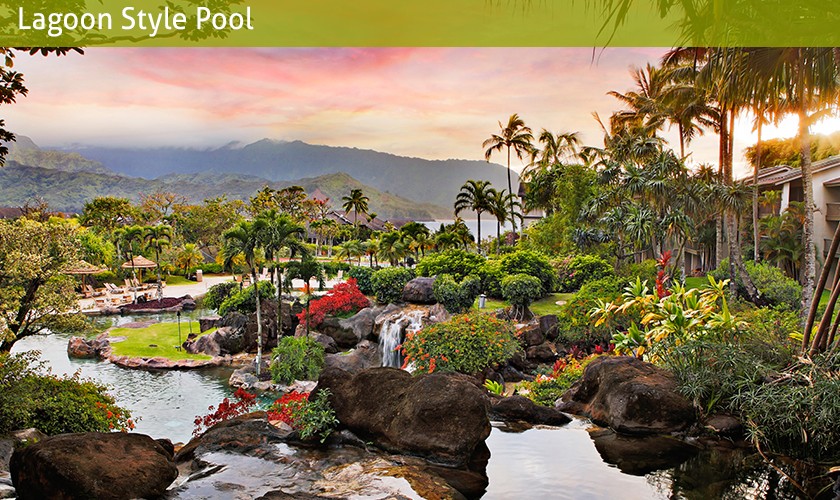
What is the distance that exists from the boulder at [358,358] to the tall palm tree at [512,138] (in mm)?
23924

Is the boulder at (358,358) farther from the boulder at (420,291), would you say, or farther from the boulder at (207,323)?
the boulder at (207,323)

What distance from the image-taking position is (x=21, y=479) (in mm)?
4945

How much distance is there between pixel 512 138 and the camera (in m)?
45.0

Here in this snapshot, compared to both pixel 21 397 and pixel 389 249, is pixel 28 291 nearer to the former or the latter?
pixel 21 397

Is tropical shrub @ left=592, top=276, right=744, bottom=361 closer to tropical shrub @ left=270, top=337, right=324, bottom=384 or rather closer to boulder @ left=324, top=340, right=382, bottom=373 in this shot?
boulder @ left=324, top=340, right=382, bottom=373

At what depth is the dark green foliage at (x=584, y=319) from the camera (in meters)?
19.7

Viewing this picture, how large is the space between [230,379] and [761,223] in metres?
27.9

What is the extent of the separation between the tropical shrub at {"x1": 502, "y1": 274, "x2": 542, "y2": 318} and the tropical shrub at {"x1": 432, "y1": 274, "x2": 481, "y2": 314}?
5.84 ft

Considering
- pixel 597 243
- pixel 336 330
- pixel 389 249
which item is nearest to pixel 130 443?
pixel 336 330

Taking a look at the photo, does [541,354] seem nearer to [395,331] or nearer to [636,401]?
[395,331]

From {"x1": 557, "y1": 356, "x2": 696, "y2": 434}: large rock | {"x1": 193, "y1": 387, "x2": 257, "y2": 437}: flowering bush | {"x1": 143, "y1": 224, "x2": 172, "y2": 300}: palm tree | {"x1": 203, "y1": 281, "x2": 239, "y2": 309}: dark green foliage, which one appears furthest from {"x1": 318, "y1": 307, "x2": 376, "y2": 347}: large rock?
{"x1": 143, "y1": 224, "x2": 172, "y2": 300}: palm tree

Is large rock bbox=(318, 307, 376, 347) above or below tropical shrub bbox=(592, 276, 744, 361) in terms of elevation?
below

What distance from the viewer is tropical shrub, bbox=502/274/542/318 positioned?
22.9m

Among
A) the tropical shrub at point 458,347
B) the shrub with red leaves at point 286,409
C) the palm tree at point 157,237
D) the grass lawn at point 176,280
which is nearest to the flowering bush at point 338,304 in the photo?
the tropical shrub at point 458,347
